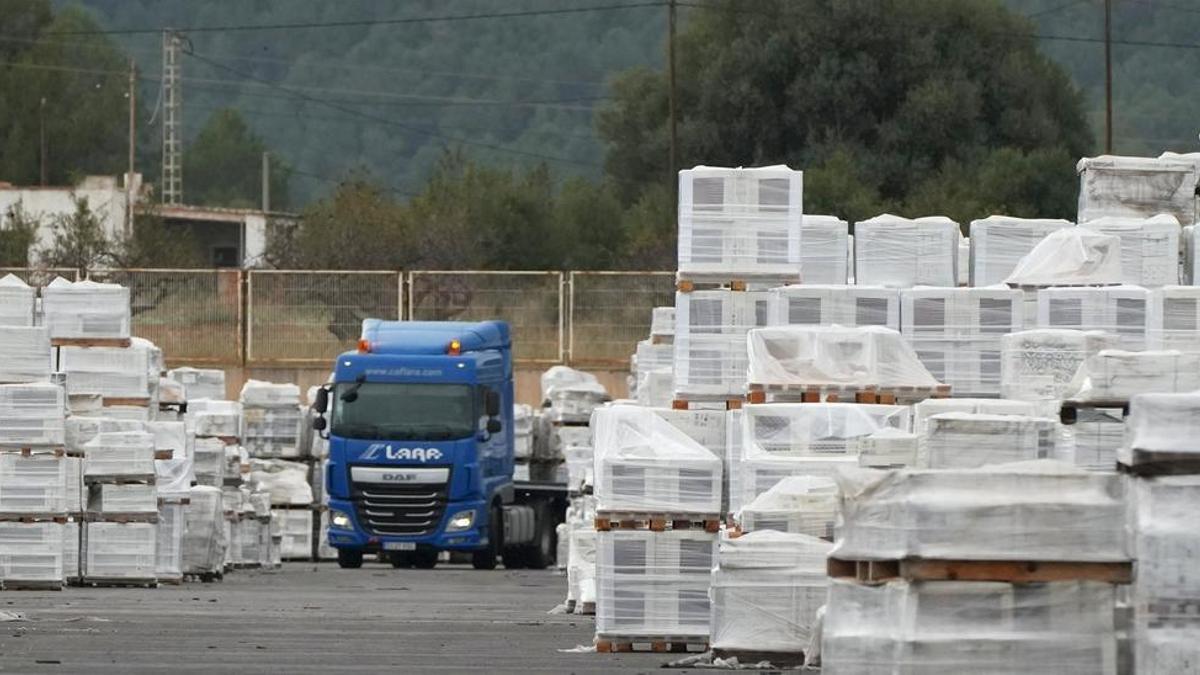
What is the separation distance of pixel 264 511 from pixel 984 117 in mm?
46289

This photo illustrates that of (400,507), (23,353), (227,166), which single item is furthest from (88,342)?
(227,166)

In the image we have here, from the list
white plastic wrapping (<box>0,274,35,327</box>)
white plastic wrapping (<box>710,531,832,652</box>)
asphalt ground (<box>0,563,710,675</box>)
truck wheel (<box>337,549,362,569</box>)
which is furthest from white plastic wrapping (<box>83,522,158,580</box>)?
white plastic wrapping (<box>710,531,832,652</box>)

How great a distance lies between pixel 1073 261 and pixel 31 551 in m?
10.3

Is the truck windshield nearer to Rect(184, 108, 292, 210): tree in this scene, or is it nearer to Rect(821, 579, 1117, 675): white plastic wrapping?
Rect(821, 579, 1117, 675): white plastic wrapping

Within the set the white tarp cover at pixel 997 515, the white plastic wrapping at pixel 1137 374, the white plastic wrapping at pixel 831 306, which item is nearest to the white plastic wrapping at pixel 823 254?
the white plastic wrapping at pixel 831 306

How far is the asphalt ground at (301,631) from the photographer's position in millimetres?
14645

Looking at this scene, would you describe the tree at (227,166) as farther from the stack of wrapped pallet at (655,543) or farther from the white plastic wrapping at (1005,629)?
the white plastic wrapping at (1005,629)

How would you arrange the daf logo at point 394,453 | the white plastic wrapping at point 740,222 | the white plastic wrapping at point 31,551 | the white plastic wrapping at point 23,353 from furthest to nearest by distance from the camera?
the daf logo at point 394,453 < the white plastic wrapping at point 23,353 < the white plastic wrapping at point 31,551 < the white plastic wrapping at point 740,222

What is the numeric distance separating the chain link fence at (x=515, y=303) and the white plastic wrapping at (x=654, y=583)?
31037mm

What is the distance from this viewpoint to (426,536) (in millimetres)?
32125

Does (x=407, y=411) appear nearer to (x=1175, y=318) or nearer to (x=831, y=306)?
(x=831, y=306)

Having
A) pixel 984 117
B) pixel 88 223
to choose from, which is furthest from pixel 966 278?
pixel 984 117

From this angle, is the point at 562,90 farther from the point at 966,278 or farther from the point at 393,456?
the point at 966,278

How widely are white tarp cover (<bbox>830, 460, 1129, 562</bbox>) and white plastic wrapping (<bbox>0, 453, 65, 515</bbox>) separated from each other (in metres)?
14.6
